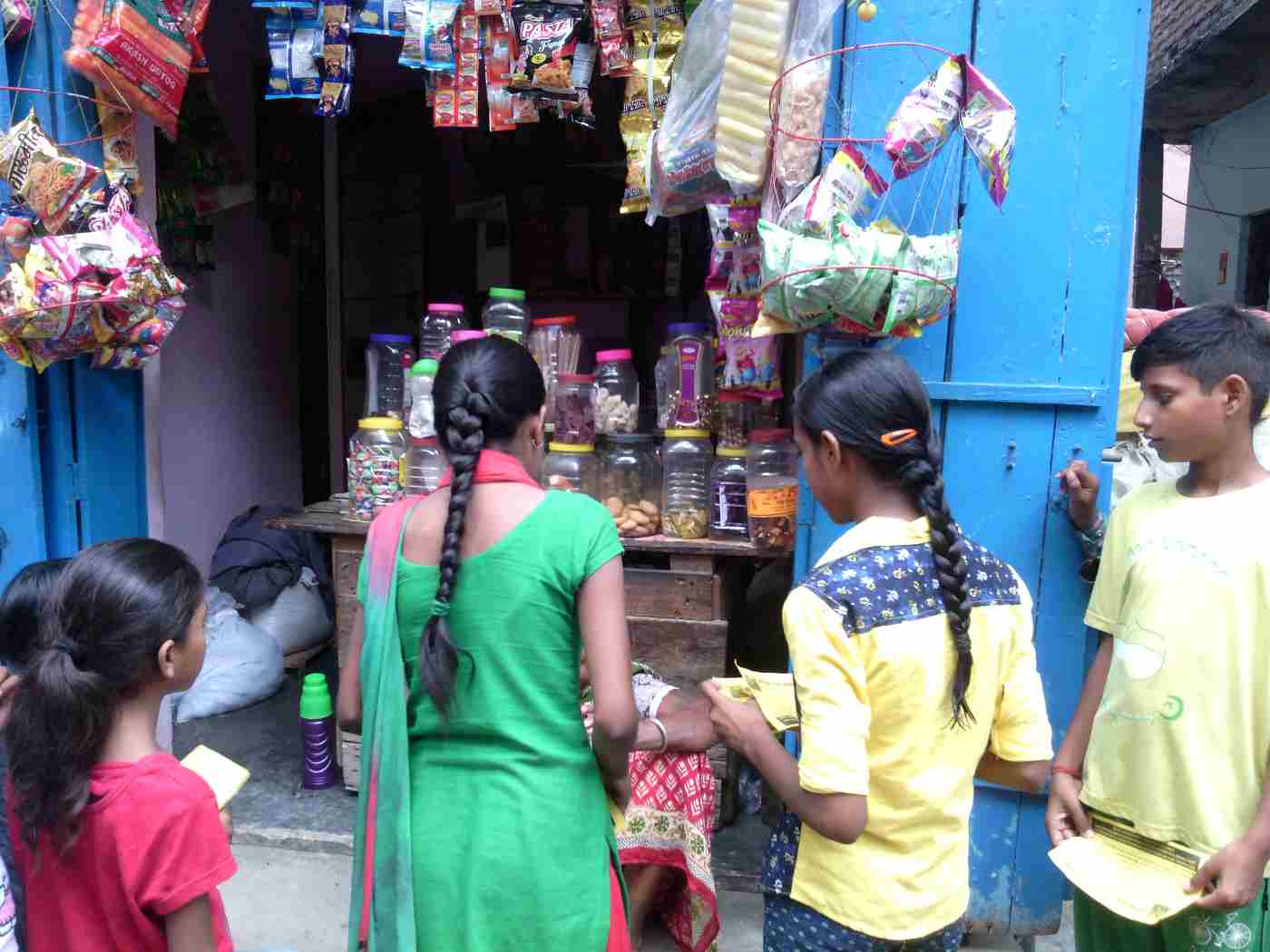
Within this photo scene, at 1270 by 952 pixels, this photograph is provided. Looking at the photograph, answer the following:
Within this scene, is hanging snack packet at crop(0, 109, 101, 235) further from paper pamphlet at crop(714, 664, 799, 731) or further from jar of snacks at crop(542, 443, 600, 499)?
paper pamphlet at crop(714, 664, 799, 731)

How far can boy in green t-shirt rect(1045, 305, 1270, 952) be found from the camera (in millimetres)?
1591

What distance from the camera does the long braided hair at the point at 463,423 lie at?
144cm

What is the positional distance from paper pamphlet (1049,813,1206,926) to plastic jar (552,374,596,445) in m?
1.83

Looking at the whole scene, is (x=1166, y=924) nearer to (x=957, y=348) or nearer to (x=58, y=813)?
(x=957, y=348)

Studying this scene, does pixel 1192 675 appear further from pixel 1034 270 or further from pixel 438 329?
pixel 438 329

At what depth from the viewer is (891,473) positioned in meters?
1.41

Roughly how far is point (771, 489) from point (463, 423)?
147 cm

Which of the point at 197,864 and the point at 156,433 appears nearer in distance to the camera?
the point at 197,864

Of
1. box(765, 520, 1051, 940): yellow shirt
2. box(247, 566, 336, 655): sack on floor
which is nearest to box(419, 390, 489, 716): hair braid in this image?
box(765, 520, 1051, 940): yellow shirt

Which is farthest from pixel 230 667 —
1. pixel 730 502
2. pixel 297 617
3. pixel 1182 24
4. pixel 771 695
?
pixel 1182 24

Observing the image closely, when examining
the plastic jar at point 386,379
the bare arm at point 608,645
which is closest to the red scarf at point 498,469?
the bare arm at point 608,645

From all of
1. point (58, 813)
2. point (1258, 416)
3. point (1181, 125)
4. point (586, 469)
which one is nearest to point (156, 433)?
point (586, 469)

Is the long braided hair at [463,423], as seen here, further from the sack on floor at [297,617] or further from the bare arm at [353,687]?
the sack on floor at [297,617]

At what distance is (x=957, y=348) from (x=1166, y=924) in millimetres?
1338
